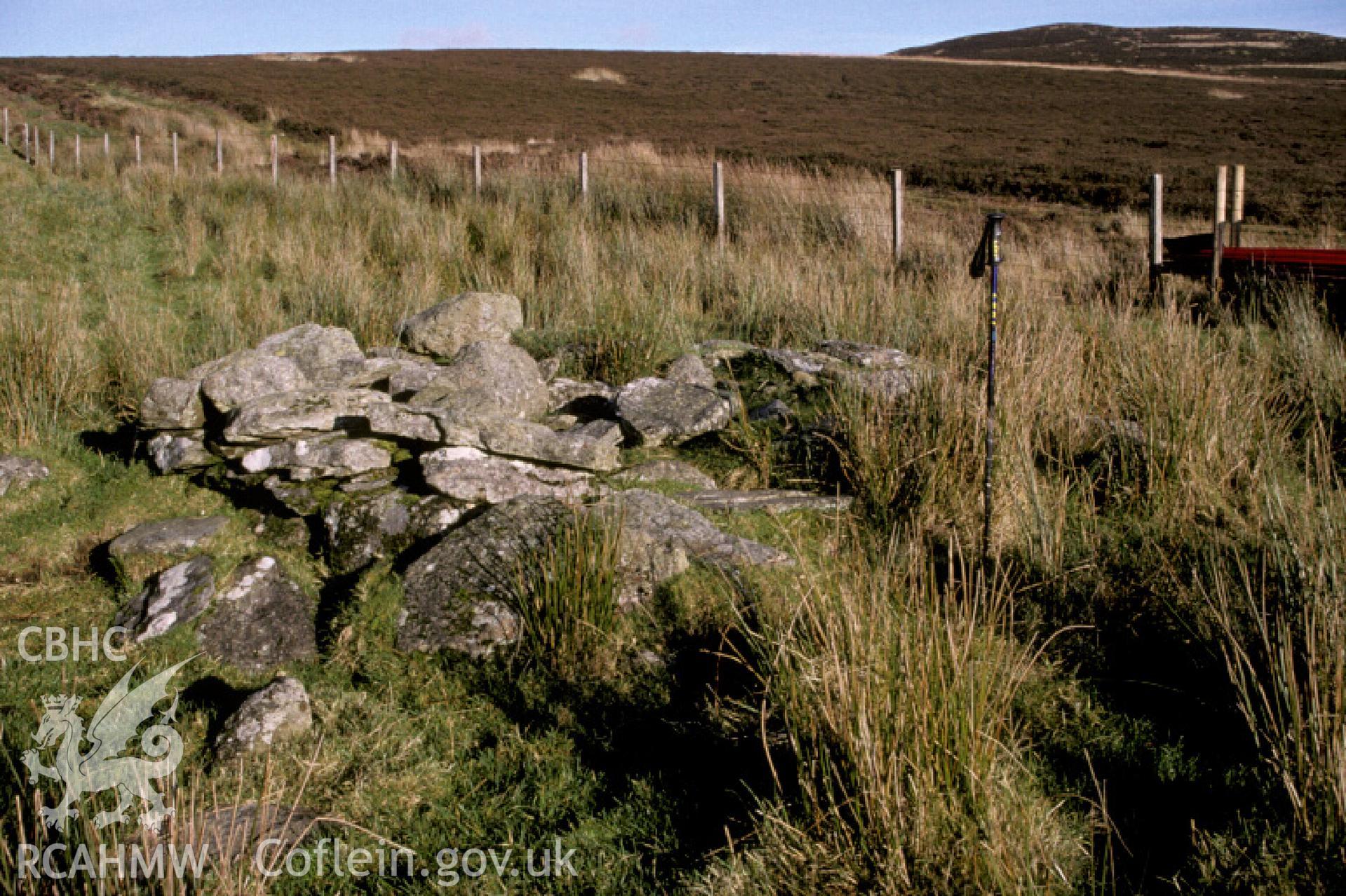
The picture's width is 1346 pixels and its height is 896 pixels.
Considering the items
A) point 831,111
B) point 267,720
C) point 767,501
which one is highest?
point 831,111

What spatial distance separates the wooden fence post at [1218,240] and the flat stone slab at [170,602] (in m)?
7.98

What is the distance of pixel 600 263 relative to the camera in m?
9.45

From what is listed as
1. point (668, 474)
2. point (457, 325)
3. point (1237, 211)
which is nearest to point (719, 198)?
point (457, 325)

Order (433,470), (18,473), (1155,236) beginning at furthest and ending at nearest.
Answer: (1155,236)
(18,473)
(433,470)

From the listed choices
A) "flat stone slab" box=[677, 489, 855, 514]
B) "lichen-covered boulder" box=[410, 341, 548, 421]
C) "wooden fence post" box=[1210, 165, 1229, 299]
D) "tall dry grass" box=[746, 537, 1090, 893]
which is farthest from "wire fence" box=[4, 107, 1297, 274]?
"tall dry grass" box=[746, 537, 1090, 893]

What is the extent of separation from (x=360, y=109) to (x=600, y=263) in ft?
90.1

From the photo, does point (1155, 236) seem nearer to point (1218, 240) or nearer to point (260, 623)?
point (1218, 240)

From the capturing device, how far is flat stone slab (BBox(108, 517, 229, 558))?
441 cm

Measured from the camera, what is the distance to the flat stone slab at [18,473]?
5012 mm

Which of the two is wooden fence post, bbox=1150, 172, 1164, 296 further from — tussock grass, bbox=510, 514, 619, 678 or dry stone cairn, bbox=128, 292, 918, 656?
tussock grass, bbox=510, 514, 619, 678

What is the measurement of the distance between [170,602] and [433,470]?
118cm

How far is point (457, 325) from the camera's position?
7.12 metres

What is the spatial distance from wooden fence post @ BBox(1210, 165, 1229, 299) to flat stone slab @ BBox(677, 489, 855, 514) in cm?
556

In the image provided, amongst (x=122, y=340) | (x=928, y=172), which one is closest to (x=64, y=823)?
(x=122, y=340)
